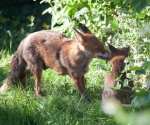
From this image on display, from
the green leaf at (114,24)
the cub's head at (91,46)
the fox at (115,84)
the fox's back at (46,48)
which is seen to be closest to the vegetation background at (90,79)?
the green leaf at (114,24)

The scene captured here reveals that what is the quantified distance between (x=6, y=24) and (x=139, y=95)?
835 centimetres

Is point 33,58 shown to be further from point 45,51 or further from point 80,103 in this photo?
point 80,103

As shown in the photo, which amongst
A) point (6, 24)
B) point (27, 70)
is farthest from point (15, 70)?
point (6, 24)

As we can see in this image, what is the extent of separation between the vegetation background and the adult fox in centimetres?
24

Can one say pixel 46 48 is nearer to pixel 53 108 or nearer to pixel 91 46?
pixel 91 46

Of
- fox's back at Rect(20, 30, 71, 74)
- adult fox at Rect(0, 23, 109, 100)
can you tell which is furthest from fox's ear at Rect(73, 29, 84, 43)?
fox's back at Rect(20, 30, 71, 74)

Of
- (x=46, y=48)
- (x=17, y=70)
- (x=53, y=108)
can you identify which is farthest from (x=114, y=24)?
(x=53, y=108)

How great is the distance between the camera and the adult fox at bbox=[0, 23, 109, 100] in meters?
5.37

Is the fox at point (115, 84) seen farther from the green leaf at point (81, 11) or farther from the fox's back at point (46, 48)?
the green leaf at point (81, 11)

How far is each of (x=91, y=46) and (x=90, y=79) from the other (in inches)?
45.9

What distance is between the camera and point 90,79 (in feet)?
20.9

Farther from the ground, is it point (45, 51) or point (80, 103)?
point (45, 51)

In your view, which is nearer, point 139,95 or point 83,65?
point 139,95

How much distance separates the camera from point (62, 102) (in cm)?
486
